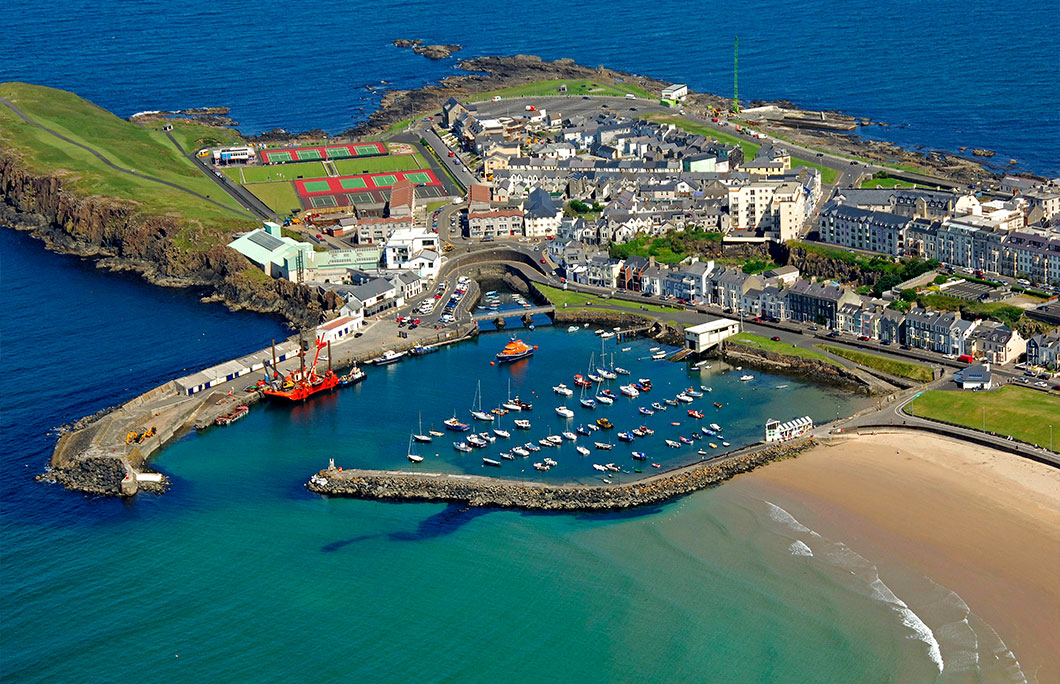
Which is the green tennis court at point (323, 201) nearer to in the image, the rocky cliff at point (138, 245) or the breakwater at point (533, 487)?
the rocky cliff at point (138, 245)

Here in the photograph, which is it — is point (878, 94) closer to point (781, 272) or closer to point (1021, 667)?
point (781, 272)

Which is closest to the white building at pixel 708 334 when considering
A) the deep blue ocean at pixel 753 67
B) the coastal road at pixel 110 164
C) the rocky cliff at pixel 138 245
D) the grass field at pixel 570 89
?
the rocky cliff at pixel 138 245

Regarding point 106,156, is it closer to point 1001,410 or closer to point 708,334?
point 708,334

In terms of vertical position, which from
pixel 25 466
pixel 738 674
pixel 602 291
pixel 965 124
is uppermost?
pixel 965 124

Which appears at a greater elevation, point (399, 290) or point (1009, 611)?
point (399, 290)

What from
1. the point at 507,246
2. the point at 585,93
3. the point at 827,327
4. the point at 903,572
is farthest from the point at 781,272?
the point at 585,93

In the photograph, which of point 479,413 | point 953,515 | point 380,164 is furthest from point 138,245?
point 953,515
